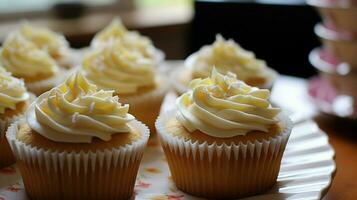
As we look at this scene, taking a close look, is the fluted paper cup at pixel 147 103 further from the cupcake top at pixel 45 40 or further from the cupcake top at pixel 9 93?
the cupcake top at pixel 45 40

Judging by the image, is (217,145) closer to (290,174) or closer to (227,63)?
(290,174)

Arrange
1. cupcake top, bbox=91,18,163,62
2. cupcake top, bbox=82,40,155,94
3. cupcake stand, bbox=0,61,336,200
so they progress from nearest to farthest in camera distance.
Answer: cupcake stand, bbox=0,61,336,200
cupcake top, bbox=82,40,155,94
cupcake top, bbox=91,18,163,62

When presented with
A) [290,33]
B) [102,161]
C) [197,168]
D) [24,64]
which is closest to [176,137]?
[197,168]

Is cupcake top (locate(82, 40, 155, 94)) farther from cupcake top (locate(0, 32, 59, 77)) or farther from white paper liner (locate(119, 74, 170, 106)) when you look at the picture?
cupcake top (locate(0, 32, 59, 77))

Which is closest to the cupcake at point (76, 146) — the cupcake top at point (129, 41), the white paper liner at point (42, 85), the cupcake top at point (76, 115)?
the cupcake top at point (76, 115)

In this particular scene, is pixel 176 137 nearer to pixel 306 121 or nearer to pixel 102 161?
pixel 102 161

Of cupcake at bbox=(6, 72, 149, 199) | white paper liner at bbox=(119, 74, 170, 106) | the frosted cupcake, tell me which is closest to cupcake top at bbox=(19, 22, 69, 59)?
the frosted cupcake
